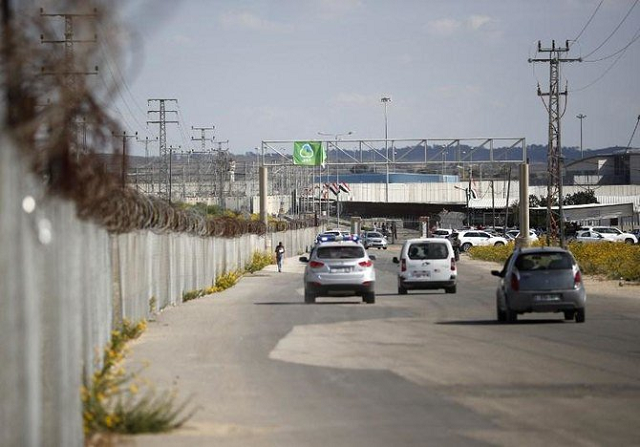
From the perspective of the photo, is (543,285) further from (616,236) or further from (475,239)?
(475,239)

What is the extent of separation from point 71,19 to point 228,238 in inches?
1681

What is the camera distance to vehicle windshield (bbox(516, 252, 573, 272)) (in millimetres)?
26062

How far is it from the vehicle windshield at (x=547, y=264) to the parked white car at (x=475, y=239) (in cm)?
6554

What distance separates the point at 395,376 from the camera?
16859mm

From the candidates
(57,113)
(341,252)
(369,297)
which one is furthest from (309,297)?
(57,113)

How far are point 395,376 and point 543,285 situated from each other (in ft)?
31.6

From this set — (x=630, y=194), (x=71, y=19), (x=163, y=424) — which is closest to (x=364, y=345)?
(x=163, y=424)

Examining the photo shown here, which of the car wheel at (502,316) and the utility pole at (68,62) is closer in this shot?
the utility pole at (68,62)

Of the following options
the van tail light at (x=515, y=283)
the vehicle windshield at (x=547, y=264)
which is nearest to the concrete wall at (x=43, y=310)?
the van tail light at (x=515, y=283)

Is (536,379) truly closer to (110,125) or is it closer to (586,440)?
(586,440)

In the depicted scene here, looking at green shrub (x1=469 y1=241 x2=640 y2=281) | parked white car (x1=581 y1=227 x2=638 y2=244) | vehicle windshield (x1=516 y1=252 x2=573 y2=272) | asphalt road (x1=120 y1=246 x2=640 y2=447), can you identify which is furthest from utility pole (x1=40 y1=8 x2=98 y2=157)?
parked white car (x1=581 y1=227 x2=638 y2=244)

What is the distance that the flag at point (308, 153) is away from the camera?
89.1 metres

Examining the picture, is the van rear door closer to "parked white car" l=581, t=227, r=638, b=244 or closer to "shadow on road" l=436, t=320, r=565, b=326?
"shadow on road" l=436, t=320, r=565, b=326

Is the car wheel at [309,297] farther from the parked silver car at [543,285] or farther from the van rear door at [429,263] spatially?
the parked silver car at [543,285]
